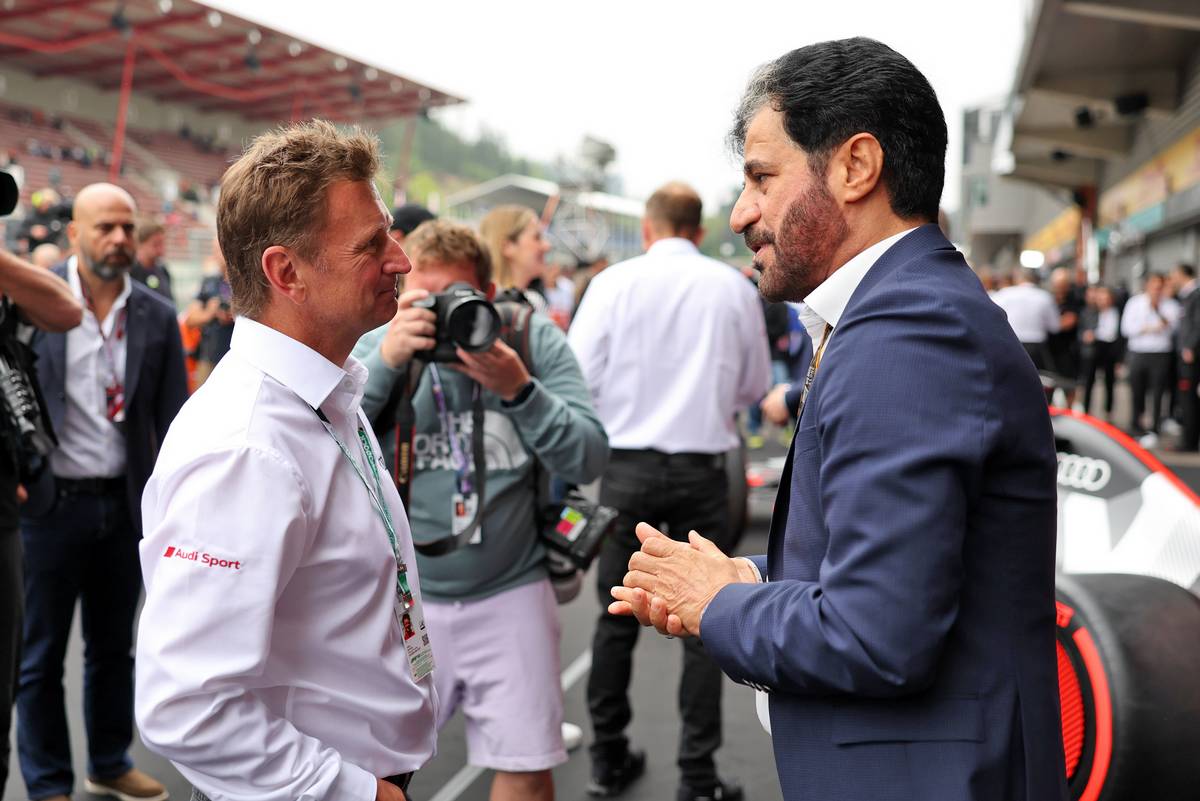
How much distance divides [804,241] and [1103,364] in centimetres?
1473

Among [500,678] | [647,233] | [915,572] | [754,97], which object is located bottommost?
[500,678]

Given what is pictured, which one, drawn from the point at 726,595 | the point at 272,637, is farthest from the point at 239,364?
the point at 726,595

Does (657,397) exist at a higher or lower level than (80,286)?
lower

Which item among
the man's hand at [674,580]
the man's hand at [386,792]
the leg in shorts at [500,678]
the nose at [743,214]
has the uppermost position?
the nose at [743,214]

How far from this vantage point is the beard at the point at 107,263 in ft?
12.0

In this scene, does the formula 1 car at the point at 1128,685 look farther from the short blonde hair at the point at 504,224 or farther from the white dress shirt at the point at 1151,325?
the white dress shirt at the point at 1151,325

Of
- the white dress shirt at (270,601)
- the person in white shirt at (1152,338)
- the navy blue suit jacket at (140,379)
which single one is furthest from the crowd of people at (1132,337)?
the white dress shirt at (270,601)

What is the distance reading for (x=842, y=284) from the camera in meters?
1.51

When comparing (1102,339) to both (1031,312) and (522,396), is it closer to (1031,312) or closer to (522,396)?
(1031,312)

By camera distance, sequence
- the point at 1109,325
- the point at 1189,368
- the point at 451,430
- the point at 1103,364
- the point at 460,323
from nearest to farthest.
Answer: the point at 460,323, the point at 451,430, the point at 1189,368, the point at 1109,325, the point at 1103,364

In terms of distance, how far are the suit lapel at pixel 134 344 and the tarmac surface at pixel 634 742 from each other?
1.43 m

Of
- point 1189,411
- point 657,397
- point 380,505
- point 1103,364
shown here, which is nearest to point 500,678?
point 380,505

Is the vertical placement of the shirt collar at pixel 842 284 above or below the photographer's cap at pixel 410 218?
below

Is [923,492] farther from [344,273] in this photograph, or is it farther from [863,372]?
[344,273]
